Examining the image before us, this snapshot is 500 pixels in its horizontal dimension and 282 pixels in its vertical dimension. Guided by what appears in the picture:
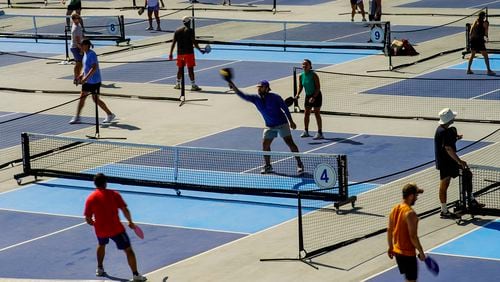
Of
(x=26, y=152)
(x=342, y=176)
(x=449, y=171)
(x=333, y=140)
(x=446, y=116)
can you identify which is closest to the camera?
(x=446, y=116)

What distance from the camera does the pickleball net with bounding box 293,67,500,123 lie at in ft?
95.0

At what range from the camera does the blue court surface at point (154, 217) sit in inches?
749

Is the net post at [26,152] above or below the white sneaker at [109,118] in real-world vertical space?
above

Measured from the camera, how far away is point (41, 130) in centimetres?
2914

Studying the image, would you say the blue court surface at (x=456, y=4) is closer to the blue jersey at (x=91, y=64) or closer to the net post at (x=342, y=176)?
the blue jersey at (x=91, y=64)

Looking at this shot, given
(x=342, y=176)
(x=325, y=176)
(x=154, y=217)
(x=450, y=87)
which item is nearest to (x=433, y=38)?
(x=450, y=87)

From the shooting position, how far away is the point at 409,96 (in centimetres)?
3091

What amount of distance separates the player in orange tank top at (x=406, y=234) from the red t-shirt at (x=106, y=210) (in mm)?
4038

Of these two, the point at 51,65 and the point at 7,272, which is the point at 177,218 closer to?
the point at 7,272

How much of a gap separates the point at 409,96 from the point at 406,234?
15.6 meters

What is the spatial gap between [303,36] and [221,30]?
3.76 m

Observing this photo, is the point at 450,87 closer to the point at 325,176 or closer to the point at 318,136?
the point at 318,136

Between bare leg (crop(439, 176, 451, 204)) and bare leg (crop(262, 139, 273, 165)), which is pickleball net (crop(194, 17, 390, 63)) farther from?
bare leg (crop(439, 176, 451, 204))

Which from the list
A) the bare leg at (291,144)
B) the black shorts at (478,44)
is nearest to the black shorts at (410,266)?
the bare leg at (291,144)
